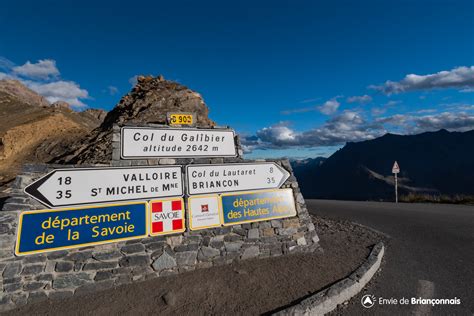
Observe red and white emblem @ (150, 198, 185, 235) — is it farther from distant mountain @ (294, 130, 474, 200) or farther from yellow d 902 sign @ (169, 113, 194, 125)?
distant mountain @ (294, 130, 474, 200)

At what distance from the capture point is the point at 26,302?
4328 millimetres

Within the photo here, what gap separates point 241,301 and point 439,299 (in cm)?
357

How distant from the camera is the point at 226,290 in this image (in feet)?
15.5

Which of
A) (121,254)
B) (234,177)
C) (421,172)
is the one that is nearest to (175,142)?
(234,177)

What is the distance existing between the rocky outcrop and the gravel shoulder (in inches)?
473

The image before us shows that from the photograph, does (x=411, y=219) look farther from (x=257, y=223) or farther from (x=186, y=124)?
(x=186, y=124)

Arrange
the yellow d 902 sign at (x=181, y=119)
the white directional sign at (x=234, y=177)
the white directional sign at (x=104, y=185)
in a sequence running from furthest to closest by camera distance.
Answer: the yellow d 902 sign at (x=181, y=119), the white directional sign at (x=234, y=177), the white directional sign at (x=104, y=185)

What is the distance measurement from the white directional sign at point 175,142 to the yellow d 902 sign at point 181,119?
255 mm

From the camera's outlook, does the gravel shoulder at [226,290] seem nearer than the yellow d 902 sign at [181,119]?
Yes

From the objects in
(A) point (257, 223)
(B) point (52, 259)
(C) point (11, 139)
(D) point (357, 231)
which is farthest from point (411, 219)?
(C) point (11, 139)

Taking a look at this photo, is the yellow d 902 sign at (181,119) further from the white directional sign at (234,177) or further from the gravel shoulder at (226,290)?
the gravel shoulder at (226,290)

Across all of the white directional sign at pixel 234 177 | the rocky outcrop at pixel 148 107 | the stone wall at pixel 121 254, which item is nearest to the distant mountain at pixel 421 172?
the rocky outcrop at pixel 148 107

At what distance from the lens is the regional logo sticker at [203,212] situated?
583cm

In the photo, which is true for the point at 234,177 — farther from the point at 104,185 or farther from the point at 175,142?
the point at 104,185
